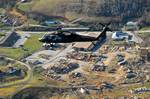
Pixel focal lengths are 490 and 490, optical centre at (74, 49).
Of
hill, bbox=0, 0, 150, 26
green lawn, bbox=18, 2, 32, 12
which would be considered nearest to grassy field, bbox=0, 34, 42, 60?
hill, bbox=0, 0, 150, 26

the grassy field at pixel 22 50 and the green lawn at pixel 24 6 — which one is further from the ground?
the green lawn at pixel 24 6

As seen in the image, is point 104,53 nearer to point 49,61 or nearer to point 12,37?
point 49,61

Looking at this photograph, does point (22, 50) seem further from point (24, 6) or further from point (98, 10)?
point (24, 6)

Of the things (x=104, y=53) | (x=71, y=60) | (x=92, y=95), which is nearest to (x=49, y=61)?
(x=71, y=60)

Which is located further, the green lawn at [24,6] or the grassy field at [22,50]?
the green lawn at [24,6]

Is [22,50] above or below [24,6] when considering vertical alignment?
below

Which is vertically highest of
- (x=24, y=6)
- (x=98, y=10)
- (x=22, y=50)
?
(x=98, y=10)

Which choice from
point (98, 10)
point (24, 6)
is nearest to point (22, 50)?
point (98, 10)

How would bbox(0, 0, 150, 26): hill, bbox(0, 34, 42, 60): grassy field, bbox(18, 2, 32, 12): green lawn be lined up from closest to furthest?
bbox(0, 34, 42, 60): grassy field < bbox(0, 0, 150, 26): hill < bbox(18, 2, 32, 12): green lawn

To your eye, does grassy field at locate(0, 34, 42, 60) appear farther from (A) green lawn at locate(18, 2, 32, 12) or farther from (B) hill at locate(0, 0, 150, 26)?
(A) green lawn at locate(18, 2, 32, 12)

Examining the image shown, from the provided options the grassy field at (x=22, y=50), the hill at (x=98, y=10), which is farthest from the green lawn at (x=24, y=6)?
the grassy field at (x=22, y=50)

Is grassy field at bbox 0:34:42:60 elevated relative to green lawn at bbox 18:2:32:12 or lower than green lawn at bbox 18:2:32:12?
lower

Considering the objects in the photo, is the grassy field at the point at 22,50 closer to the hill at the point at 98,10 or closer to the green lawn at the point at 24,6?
the hill at the point at 98,10

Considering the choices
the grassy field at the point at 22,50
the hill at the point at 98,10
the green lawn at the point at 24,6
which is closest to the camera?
the grassy field at the point at 22,50
